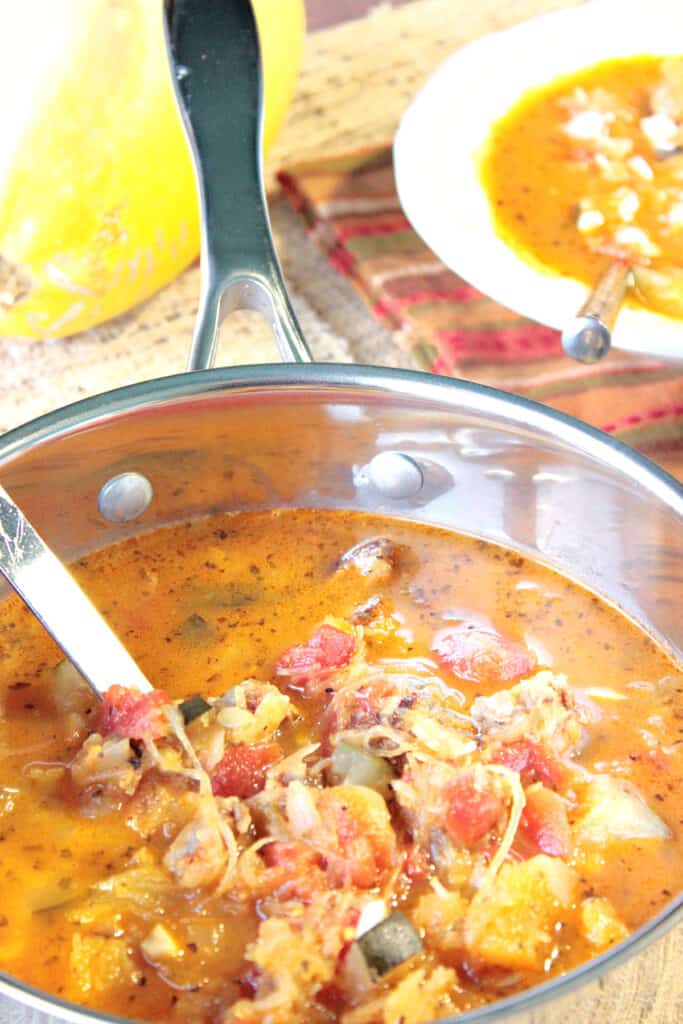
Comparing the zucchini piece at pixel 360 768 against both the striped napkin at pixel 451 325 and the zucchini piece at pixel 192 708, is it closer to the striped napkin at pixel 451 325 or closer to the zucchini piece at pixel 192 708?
the zucchini piece at pixel 192 708

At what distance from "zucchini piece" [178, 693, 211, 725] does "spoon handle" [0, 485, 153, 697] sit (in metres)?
0.05

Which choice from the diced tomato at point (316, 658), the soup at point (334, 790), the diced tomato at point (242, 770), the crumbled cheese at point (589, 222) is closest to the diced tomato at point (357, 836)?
the soup at point (334, 790)

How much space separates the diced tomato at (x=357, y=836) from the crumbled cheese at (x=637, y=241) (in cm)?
120

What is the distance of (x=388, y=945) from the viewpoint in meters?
1.25

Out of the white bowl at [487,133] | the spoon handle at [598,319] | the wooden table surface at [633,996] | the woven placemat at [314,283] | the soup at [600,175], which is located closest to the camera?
the wooden table surface at [633,996]

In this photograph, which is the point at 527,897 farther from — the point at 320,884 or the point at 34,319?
the point at 34,319

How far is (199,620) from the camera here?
1.70m

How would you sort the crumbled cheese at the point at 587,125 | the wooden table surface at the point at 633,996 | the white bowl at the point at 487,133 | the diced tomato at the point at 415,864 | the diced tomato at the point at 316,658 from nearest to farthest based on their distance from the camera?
Answer: 1. the wooden table surface at the point at 633,996
2. the diced tomato at the point at 415,864
3. the diced tomato at the point at 316,658
4. the white bowl at the point at 487,133
5. the crumbled cheese at the point at 587,125

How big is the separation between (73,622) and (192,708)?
6.3 inches

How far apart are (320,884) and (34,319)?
4.22 ft

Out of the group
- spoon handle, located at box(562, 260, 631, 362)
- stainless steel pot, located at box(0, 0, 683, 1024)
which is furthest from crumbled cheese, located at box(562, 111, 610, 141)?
stainless steel pot, located at box(0, 0, 683, 1024)

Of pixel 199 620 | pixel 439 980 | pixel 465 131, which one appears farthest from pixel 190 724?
pixel 465 131

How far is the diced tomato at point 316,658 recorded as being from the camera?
1585mm

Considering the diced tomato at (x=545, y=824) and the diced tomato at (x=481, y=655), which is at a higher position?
the diced tomato at (x=545, y=824)
